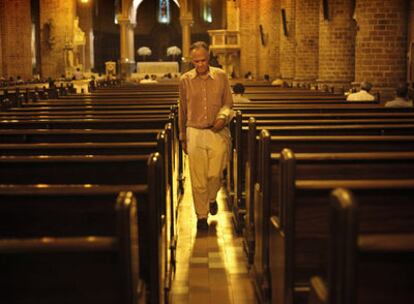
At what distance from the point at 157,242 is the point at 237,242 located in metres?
2.56

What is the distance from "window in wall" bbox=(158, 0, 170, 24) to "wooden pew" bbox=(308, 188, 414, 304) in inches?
1680

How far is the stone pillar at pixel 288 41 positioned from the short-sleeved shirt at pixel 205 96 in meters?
14.5

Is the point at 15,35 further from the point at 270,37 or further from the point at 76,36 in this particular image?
the point at 270,37

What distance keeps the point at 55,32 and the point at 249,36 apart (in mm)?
9134

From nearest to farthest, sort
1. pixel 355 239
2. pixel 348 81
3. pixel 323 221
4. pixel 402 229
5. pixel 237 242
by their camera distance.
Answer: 1. pixel 355 239
2. pixel 402 229
3. pixel 323 221
4. pixel 237 242
5. pixel 348 81

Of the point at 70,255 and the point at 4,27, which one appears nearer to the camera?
the point at 70,255

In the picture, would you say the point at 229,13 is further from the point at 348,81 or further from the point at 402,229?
the point at 402,229

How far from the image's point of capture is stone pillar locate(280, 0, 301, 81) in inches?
785

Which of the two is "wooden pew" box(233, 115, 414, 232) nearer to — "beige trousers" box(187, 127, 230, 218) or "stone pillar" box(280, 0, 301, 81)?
"beige trousers" box(187, 127, 230, 218)

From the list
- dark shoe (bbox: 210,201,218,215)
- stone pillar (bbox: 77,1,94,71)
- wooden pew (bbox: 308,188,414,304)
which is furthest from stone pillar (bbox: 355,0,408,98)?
stone pillar (bbox: 77,1,94,71)

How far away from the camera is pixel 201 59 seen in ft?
19.0

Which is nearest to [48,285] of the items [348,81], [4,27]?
[348,81]

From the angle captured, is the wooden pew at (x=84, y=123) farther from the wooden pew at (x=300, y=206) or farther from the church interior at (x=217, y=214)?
the wooden pew at (x=300, y=206)

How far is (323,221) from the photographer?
321 centimetres
